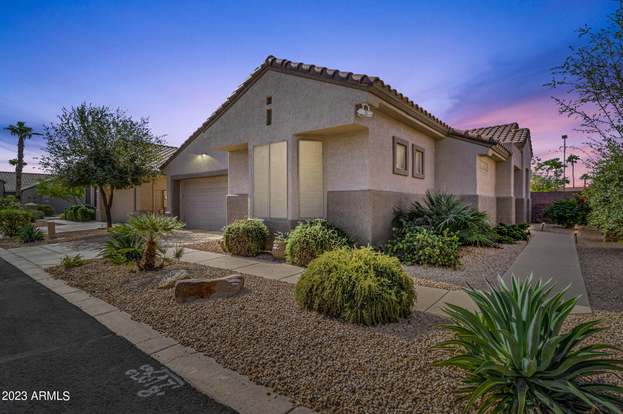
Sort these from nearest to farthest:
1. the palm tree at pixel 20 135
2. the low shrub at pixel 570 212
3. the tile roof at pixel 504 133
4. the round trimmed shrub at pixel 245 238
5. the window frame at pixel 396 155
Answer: the round trimmed shrub at pixel 245 238
the window frame at pixel 396 155
the tile roof at pixel 504 133
the low shrub at pixel 570 212
the palm tree at pixel 20 135

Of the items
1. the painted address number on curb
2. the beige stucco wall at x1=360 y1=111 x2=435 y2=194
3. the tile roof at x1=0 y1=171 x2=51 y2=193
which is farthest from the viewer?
the tile roof at x1=0 y1=171 x2=51 y2=193

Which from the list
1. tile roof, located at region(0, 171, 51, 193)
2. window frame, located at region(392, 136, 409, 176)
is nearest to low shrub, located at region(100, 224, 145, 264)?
window frame, located at region(392, 136, 409, 176)

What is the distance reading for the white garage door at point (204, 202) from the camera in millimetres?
14523

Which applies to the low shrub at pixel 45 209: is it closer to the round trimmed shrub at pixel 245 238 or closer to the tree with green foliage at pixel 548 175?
the round trimmed shrub at pixel 245 238

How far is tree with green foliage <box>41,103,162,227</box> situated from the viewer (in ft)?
44.1

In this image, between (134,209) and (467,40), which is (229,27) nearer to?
(467,40)

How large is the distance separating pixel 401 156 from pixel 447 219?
2412 millimetres

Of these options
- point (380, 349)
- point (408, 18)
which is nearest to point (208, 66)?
point (408, 18)

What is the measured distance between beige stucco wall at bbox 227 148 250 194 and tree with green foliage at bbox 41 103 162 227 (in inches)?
238

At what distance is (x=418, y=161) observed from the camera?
10.6 metres

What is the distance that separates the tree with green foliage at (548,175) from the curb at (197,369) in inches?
1528

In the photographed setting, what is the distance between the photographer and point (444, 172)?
38.3ft

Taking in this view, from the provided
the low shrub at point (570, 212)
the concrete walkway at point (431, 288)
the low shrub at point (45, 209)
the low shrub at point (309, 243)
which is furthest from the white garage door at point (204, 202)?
the low shrub at point (45, 209)

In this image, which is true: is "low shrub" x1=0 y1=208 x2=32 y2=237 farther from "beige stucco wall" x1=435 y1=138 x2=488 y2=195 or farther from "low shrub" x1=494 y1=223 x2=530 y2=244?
"low shrub" x1=494 y1=223 x2=530 y2=244
